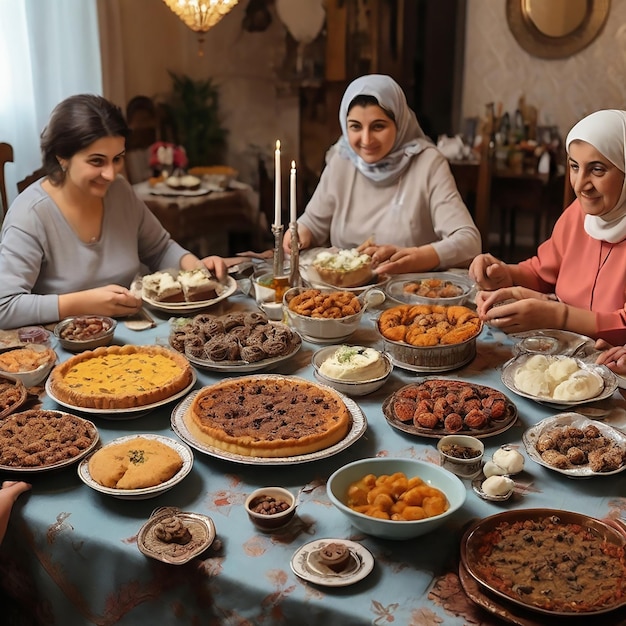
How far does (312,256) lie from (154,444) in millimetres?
1378

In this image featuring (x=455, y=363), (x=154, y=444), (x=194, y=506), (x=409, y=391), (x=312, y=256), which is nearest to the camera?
(x=194, y=506)

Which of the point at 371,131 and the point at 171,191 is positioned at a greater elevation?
the point at 371,131

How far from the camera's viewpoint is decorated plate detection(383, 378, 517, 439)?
5.10ft

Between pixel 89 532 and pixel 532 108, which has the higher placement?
pixel 532 108

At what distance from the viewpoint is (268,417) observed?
1.59m

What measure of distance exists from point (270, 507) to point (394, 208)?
80.1 inches

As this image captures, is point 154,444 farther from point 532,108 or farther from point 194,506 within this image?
point 532,108

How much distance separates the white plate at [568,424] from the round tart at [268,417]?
Answer: 383 mm

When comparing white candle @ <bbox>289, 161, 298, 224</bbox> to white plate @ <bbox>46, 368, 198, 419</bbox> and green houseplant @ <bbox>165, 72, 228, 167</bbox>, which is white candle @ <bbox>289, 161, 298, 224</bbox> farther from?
green houseplant @ <bbox>165, 72, 228, 167</bbox>

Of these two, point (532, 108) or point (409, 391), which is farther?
point (532, 108)

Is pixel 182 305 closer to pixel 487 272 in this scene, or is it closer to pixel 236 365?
pixel 236 365

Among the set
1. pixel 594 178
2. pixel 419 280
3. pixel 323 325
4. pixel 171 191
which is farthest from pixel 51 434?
pixel 171 191

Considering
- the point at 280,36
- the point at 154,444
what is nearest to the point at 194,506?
the point at 154,444

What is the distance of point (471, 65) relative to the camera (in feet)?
20.4
